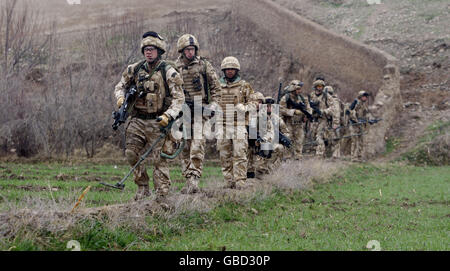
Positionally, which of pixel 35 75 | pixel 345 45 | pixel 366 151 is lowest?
pixel 366 151

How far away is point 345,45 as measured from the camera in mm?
23469

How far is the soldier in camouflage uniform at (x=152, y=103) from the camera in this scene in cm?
696

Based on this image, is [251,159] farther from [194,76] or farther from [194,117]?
[194,76]

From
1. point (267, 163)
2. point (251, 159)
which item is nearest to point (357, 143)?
point (267, 163)

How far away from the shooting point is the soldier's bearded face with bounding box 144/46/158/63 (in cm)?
701

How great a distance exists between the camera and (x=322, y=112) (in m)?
16.6

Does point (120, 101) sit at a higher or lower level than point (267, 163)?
higher

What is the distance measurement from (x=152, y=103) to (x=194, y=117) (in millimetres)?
1740

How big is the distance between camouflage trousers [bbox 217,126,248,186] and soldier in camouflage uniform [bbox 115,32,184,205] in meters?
2.36

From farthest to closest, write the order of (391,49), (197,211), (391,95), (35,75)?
1. (391,49)
2. (35,75)
3. (391,95)
4. (197,211)
